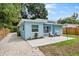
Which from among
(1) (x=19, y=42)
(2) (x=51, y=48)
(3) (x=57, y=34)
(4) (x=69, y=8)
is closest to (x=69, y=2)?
(4) (x=69, y=8)

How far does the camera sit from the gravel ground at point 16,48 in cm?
491

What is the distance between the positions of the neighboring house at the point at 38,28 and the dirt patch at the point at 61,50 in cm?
34

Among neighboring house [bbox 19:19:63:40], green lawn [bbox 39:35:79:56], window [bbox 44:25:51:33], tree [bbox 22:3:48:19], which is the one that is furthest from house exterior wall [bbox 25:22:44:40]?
green lawn [bbox 39:35:79:56]

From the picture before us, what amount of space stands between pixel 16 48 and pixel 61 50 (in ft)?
3.49

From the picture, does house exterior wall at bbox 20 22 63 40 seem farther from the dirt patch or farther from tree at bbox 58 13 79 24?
the dirt patch

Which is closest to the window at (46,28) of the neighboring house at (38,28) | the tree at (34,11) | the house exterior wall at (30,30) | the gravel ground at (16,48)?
the neighboring house at (38,28)

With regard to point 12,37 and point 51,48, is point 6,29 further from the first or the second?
point 51,48

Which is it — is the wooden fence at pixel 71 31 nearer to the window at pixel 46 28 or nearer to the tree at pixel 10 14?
the window at pixel 46 28

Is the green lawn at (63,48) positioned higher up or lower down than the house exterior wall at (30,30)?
lower down

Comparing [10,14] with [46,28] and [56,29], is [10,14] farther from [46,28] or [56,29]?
[56,29]

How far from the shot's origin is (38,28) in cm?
525

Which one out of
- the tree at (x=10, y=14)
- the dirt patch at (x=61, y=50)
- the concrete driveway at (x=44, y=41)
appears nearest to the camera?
the dirt patch at (x=61, y=50)

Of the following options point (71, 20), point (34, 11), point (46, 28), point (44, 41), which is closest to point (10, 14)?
point (34, 11)

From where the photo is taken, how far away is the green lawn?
4887mm
